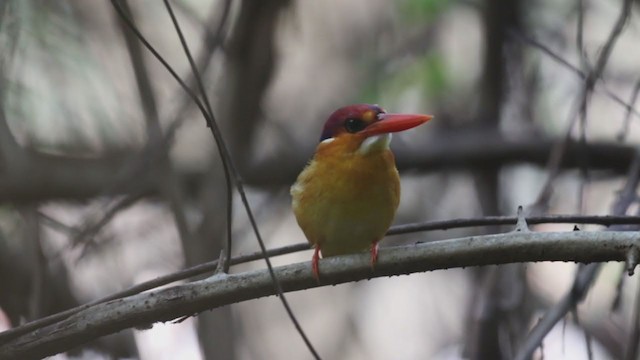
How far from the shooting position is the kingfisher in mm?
2545

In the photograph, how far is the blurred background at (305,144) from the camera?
10.8 ft

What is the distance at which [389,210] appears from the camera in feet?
8.39

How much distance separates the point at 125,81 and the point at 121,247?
98 centimetres

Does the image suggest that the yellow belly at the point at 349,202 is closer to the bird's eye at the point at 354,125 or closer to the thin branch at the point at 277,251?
the bird's eye at the point at 354,125

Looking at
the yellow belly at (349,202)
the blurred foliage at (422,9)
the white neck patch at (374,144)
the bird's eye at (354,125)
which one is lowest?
the yellow belly at (349,202)

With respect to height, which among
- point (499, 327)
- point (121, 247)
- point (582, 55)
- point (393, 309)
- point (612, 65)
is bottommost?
point (393, 309)

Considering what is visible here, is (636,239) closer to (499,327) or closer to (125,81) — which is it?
(499,327)

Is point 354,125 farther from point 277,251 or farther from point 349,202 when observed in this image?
point 277,251

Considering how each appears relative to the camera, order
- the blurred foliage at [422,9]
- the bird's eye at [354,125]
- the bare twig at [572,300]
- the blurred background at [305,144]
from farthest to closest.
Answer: the blurred foliage at [422,9] < the blurred background at [305,144] < the bird's eye at [354,125] < the bare twig at [572,300]

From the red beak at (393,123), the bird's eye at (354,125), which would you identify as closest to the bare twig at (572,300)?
the red beak at (393,123)

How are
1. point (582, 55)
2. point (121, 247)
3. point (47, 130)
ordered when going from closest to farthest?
point (582, 55) → point (121, 247) → point (47, 130)

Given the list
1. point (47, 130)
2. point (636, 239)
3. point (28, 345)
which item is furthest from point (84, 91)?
point (636, 239)

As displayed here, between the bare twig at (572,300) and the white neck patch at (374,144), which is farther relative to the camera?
the white neck patch at (374,144)

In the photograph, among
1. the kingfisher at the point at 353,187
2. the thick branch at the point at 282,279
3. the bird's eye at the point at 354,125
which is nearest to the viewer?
the thick branch at the point at 282,279
